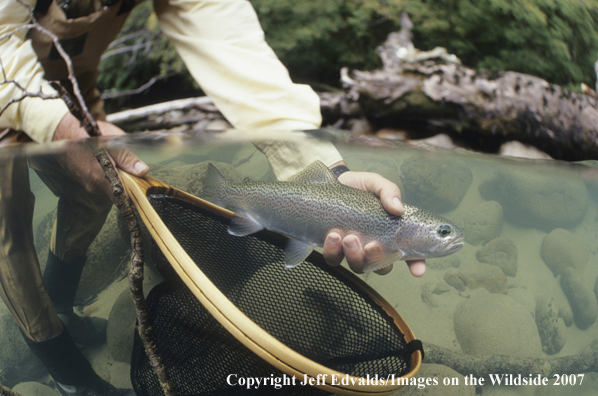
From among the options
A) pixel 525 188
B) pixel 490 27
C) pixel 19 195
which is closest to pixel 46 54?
pixel 19 195

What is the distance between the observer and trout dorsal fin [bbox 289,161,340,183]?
117 cm

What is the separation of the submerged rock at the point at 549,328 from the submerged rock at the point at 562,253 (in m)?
0.50

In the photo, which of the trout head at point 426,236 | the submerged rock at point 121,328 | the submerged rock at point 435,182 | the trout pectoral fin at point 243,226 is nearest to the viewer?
the trout head at point 426,236

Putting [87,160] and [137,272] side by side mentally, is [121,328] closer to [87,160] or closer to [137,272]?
[137,272]

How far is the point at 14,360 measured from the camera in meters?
1.54

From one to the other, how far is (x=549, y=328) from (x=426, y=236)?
1970 mm

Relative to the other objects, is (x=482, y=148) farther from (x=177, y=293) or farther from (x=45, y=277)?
(x=45, y=277)

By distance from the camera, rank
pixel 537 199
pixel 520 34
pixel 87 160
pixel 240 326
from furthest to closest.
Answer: pixel 537 199
pixel 520 34
pixel 87 160
pixel 240 326

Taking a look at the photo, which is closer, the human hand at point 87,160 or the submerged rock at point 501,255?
the human hand at point 87,160

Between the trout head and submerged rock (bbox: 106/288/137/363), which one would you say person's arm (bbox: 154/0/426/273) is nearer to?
the trout head

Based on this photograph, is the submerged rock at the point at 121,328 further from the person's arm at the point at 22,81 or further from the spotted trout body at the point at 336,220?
the person's arm at the point at 22,81

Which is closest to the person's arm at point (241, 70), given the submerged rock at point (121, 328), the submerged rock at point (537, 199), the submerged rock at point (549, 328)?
the submerged rock at point (121, 328)

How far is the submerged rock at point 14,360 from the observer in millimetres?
1509

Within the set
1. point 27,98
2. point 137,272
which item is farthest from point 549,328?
point 27,98
